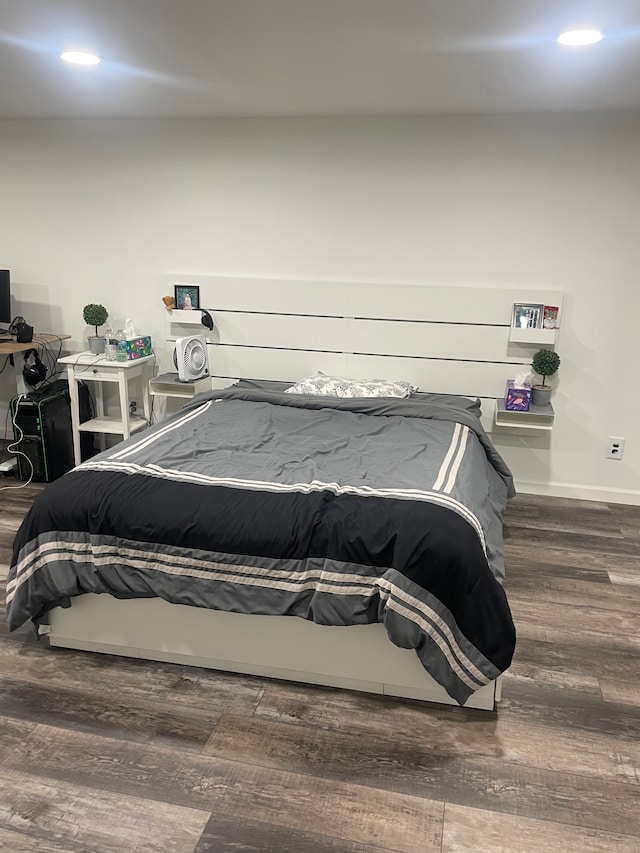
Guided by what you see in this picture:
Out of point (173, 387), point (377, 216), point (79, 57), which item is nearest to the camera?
point (79, 57)

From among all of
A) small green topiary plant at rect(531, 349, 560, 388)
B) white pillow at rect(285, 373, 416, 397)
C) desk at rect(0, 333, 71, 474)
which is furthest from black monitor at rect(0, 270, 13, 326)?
small green topiary plant at rect(531, 349, 560, 388)

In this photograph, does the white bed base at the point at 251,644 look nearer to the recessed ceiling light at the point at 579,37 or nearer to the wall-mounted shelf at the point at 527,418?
the wall-mounted shelf at the point at 527,418

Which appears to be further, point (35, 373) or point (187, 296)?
point (35, 373)

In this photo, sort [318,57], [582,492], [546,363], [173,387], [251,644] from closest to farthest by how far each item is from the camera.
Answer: [251,644], [318,57], [546,363], [582,492], [173,387]

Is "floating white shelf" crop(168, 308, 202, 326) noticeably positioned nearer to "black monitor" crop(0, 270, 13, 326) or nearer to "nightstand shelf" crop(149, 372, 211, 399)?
"nightstand shelf" crop(149, 372, 211, 399)

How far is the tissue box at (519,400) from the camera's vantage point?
12.5 feet

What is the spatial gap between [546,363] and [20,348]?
3.15 metres

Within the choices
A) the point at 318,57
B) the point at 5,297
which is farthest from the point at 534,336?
the point at 5,297

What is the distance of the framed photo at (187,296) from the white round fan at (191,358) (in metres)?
0.21

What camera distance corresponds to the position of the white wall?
12.3 ft

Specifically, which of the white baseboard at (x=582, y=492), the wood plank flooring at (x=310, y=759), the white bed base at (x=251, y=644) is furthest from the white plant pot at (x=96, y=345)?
the white baseboard at (x=582, y=492)

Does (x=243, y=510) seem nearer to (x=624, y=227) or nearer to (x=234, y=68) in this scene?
(x=234, y=68)

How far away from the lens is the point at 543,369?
3752mm

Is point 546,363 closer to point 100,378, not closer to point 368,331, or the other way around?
point 368,331
